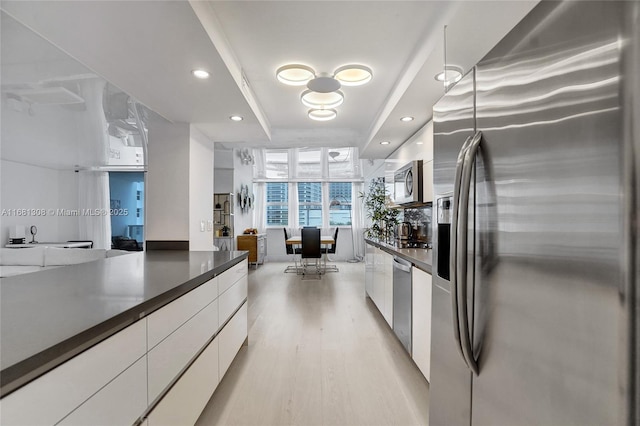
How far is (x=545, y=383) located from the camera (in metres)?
0.67

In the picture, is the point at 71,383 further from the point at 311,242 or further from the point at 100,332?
the point at 311,242

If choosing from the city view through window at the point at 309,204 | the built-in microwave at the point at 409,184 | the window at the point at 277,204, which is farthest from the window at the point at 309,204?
the built-in microwave at the point at 409,184

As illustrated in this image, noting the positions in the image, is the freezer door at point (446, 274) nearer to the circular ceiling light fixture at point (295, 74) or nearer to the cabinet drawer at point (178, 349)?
the cabinet drawer at point (178, 349)

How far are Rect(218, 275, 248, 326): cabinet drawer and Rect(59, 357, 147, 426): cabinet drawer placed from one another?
916mm

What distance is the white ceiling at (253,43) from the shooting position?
1.34 meters

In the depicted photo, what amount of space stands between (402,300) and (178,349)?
1877 mm

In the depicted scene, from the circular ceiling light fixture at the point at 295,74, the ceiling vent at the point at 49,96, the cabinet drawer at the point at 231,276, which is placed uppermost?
the ceiling vent at the point at 49,96

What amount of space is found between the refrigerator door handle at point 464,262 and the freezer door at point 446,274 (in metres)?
0.05

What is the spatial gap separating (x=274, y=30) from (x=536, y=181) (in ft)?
6.39

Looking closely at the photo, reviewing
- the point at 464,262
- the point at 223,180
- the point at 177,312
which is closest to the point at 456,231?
the point at 464,262

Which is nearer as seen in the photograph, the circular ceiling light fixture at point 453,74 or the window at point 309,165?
the circular ceiling light fixture at point 453,74

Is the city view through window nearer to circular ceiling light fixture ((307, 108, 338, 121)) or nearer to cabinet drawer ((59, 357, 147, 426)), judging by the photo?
circular ceiling light fixture ((307, 108, 338, 121))

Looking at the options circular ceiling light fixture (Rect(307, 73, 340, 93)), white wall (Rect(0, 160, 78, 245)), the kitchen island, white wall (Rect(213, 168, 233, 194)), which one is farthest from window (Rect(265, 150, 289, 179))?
the kitchen island

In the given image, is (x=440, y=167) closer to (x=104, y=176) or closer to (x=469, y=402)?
(x=469, y=402)
